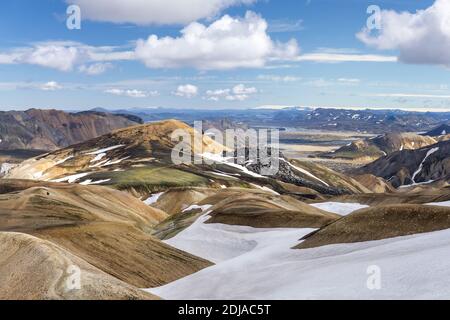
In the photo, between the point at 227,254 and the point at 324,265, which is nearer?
the point at 324,265

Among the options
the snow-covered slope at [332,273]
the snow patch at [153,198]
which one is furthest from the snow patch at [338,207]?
the snow-covered slope at [332,273]

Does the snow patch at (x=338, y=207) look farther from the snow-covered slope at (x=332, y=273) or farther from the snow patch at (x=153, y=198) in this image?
the snow-covered slope at (x=332, y=273)

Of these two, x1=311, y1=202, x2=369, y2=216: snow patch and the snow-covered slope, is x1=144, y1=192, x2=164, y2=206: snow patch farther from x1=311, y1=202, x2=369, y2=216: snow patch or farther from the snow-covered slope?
the snow-covered slope

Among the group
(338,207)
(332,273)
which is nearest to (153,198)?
(338,207)

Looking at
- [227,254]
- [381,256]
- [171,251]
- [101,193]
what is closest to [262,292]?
[381,256]

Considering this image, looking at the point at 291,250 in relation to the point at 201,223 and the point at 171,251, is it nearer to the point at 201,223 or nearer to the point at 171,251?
the point at 171,251

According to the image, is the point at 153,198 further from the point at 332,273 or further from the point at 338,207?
the point at 332,273

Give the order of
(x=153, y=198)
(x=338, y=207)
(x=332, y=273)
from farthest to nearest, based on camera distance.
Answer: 1. (x=153, y=198)
2. (x=338, y=207)
3. (x=332, y=273)

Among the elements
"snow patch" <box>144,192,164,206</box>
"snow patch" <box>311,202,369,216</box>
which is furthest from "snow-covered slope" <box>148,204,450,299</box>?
"snow patch" <box>144,192,164,206</box>

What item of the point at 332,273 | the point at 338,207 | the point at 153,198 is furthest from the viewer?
the point at 153,198

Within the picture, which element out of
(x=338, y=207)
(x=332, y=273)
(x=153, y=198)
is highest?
(x=332, y=273)

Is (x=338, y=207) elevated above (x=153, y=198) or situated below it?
above
